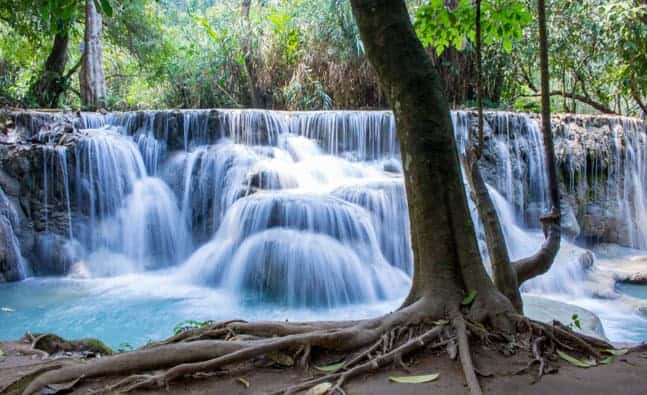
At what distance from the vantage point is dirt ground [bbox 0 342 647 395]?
2.37 meters

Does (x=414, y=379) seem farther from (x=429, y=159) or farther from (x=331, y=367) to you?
(x=429, y=159)

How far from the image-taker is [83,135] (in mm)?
10273

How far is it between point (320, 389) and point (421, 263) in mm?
1107

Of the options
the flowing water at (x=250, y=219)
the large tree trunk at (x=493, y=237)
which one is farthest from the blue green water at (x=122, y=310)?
the large tree trunk at (x=493, y=237)

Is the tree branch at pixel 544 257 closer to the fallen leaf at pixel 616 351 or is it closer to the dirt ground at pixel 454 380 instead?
the fallen leaf at pixel 616 351

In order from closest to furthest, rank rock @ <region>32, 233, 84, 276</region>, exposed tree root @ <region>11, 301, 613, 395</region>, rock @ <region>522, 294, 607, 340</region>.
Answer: exposed tree root @ <region>11, 301, 613, 395</region> < rock @ <region>522, 294, 607, 340</region> < rock @ <region>32, 233, 84, 276</region>

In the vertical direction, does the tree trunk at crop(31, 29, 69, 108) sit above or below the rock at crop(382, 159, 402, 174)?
above

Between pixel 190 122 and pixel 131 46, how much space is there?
259 inches

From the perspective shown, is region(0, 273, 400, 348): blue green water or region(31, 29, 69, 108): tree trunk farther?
region(31, 29, 69, 108): tree trunk

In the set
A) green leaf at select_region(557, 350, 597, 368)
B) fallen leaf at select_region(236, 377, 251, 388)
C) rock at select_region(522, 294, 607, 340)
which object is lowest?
rock at select_region(522, 294, 607, 340)

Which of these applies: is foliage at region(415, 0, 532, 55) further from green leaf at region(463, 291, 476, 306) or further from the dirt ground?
the dirt ground

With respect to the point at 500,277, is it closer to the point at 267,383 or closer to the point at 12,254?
the point at 267,383

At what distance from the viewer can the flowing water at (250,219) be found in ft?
24.4

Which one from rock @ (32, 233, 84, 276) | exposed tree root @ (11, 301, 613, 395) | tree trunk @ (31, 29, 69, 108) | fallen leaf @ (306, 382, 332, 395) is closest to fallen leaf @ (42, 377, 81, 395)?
exposed tree root @ (11, 301, 613, 395)
